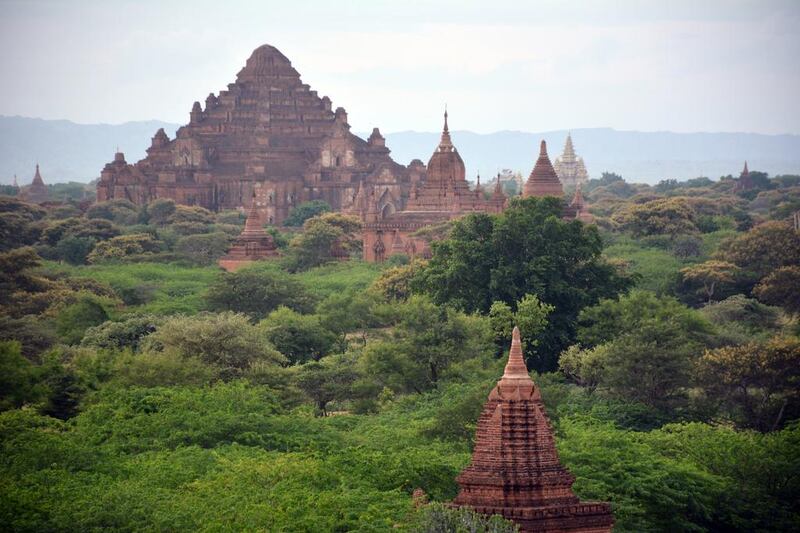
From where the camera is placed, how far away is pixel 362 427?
42531 millimetres

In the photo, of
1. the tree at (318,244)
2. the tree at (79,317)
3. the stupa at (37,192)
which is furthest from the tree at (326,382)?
the stupa at (37,192)

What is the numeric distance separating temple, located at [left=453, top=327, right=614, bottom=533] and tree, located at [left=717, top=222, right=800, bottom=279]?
151 feet

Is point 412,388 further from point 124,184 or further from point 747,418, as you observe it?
point 124,184

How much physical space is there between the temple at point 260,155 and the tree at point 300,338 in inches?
2619

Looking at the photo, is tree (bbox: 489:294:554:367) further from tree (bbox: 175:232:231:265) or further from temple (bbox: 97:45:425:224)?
temple (bbox: 97:45:425:224)

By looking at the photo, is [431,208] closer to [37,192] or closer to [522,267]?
[522,267]

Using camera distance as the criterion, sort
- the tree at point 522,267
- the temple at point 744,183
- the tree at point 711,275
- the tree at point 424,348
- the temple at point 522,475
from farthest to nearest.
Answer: the temple at point 744,183 < the tree at point 711,275 < the tree at point 522,267 < the tree at point 424,348 < the temple at point 522,475

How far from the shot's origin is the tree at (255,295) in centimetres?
6844

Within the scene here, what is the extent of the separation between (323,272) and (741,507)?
51.9 m

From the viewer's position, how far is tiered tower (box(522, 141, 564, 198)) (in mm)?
87375

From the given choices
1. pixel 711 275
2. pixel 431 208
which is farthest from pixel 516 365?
pixel 431 208

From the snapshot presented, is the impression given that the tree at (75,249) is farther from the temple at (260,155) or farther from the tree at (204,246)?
the temple at (260,155)

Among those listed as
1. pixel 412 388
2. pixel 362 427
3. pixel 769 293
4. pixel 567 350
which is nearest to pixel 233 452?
pixel 362 427

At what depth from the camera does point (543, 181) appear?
288ft
